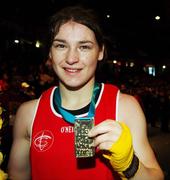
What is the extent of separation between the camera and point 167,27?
41.5 meters

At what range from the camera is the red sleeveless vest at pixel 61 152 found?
245cm

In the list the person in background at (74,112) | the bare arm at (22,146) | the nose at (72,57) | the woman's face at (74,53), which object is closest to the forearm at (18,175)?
the bare arm at (22,146)

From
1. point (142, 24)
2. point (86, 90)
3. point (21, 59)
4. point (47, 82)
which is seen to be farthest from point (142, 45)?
point (86, 90)

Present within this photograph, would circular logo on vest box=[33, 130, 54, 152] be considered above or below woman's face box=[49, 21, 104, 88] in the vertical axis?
below

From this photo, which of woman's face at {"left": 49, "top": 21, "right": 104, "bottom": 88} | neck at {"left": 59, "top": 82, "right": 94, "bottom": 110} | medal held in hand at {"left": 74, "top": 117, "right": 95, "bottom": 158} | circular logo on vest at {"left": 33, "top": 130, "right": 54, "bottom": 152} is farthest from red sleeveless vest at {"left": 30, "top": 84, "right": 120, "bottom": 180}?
medal held in hand at {"left": 74, "top": 117, "right": 95, "bottom": 158}

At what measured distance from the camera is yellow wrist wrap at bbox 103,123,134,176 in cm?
195

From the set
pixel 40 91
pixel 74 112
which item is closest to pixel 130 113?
pixel 74 112

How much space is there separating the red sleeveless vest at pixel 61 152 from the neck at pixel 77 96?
0.34ft

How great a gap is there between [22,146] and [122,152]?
1.04 metres

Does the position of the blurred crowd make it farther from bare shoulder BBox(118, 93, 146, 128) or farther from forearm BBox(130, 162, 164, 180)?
forearm BBox(130, 162, 164, 180)

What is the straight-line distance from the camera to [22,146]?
2764 millimetres

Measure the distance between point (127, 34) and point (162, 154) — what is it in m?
27.9

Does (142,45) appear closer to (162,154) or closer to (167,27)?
(167,27)

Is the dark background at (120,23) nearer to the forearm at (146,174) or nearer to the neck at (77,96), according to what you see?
the neck at (77,96)
